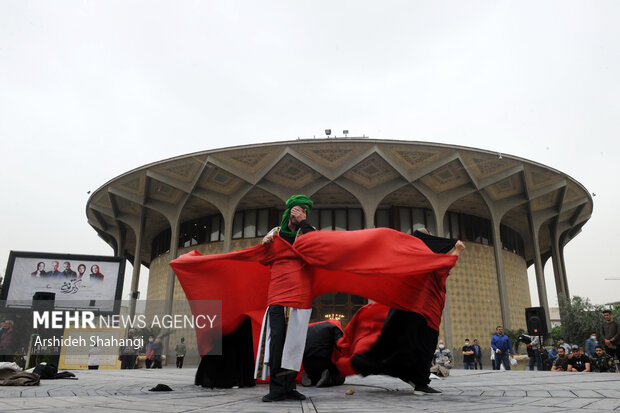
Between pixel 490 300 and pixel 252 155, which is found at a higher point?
pixel 252 155

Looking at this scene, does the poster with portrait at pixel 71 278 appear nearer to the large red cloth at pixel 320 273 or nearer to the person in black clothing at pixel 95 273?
the person in black clothing at pixel 95 273

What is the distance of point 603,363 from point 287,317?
32.0ft

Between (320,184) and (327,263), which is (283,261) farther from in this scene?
(320,184)

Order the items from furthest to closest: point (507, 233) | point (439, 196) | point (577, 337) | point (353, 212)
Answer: point (507, 233) → point (353, 212) → point (439, 196) → point (577, 337)

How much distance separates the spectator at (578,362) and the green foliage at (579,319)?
10.5 metres

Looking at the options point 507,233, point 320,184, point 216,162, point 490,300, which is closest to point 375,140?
point 320,184

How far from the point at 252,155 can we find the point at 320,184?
383 centimetres

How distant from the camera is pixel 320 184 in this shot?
73.3 ft

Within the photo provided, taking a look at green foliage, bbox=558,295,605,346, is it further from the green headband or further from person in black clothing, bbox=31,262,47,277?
person in black clothing, bbox=31,262,47,277

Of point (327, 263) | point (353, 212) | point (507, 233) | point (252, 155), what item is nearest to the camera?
point (327, 263)

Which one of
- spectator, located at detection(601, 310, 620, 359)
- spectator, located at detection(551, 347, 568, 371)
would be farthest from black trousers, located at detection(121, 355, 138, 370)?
spectator, located at detection(601, 310, 620, 359)

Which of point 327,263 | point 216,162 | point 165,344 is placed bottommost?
point 165,344

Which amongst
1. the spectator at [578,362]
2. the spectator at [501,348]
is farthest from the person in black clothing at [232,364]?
the spectator at [501,348]

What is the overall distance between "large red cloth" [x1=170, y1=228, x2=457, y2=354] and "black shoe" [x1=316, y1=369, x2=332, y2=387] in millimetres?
937
